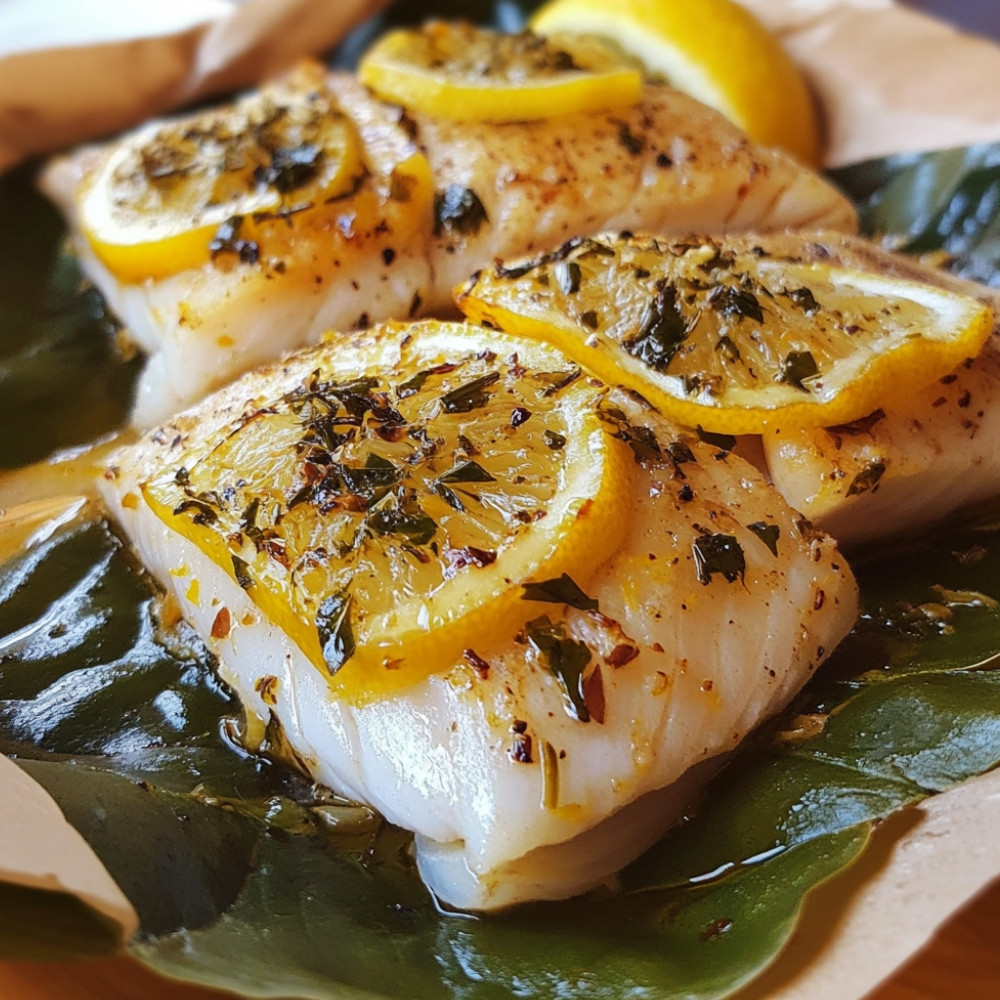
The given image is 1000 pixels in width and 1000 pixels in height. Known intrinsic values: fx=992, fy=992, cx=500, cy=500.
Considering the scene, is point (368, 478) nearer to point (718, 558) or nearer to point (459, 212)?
point (718, 558)

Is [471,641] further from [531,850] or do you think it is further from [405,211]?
[405,211]

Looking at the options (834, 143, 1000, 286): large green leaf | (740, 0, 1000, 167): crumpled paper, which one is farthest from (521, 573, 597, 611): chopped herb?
(740, 0, 1000, 167): crumpled paper

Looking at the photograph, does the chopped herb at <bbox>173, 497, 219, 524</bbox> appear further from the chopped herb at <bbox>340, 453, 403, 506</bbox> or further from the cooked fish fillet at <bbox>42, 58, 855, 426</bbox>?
the cooked fish fillet at <bbox>42, 58, 855, 426</bbox>

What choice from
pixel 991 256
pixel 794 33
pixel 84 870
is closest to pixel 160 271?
pixel 84 870

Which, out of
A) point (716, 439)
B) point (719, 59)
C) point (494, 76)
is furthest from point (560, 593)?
point (719, 59)

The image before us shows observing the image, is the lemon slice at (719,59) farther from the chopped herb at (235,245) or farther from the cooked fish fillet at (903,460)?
the cooked fish fillet at (903,460)
